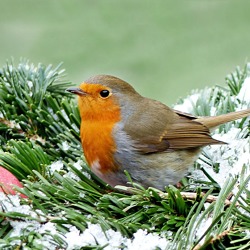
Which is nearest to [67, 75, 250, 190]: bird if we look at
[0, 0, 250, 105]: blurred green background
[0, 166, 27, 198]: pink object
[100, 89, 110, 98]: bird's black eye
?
[100, 89, 110, 98]: bird's black eye

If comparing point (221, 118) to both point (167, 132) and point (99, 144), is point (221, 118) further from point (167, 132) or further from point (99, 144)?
point (99, 144)

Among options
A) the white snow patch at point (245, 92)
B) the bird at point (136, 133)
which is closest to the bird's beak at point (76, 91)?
the bird at point (136, 133)

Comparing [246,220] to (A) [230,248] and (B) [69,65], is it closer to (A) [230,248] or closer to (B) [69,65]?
(A) [230,248]

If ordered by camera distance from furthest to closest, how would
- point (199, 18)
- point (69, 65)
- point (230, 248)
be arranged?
point (199, 18) < point (69, 65) < point (230, 248)

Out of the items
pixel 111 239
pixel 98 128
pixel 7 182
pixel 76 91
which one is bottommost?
pixel 111 239

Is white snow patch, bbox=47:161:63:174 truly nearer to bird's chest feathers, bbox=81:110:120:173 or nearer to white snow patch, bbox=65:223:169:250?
bird's chest feathers, bbox=81:110:120:173

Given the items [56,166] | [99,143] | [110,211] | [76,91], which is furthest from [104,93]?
[110,211]

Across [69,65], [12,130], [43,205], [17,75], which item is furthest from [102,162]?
[69,65]

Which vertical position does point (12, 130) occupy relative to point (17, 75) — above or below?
below
